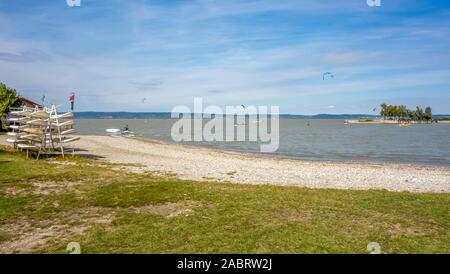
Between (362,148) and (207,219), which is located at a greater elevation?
(207,219)

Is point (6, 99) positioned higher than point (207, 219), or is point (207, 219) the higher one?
point (6, 99)

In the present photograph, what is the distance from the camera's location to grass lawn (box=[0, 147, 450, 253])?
26.5 ft

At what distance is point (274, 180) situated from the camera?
67.5 ft

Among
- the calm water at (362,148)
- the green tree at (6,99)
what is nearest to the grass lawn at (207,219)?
the calm water at (362,148)

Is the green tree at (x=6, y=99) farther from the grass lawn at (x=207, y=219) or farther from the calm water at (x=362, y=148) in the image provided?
the grass lawn at (x=207, y=219)

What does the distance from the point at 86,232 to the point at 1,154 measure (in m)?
18.6

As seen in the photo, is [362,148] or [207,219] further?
[362,148]

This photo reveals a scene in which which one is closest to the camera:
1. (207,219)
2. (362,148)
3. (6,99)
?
(207,219)

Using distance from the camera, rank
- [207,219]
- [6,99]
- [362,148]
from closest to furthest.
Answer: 1. [207,219]
2. [6,99]
3. [362,148]

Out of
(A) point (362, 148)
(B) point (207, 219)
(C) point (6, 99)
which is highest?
(C) point (6, 99)

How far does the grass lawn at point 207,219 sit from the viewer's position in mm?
8062

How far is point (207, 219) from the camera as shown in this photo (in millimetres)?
10109

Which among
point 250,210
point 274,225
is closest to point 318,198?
point 250,210

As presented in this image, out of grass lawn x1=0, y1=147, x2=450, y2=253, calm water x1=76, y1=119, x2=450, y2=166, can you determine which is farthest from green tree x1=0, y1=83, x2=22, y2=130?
grass lawn x1=0, y1=147, x2=450, y2=253
